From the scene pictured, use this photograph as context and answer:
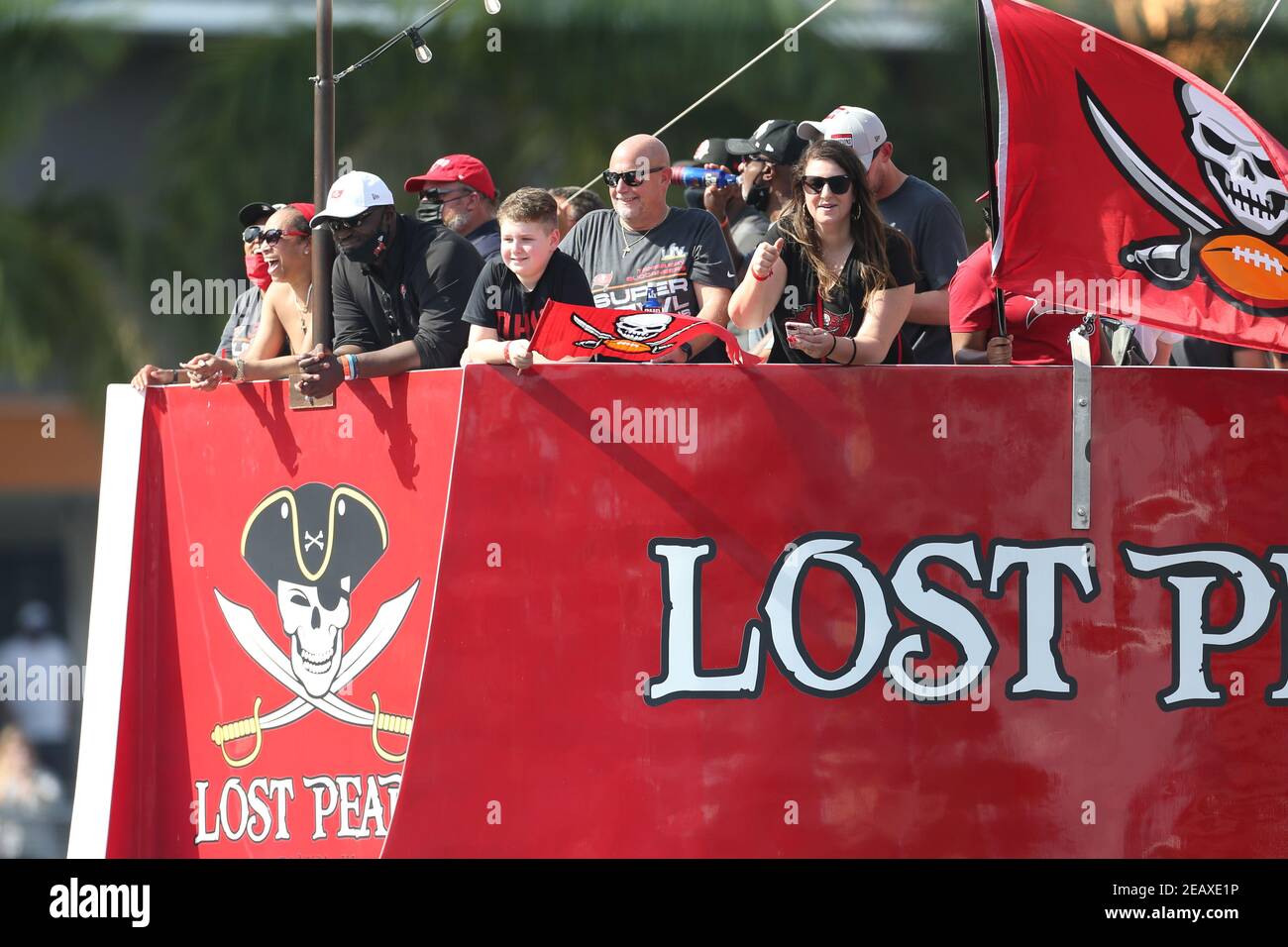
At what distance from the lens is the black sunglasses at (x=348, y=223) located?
6820mm

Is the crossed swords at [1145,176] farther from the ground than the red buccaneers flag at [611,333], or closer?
farther from the ground

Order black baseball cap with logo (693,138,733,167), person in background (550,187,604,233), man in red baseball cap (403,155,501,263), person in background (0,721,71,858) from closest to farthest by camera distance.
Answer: black baseball cap with logo (693,138,733,167)
man in red baseball cap (403,155,501,263)
person in background (550,187,604,233)
person in background (0,721,71,858)

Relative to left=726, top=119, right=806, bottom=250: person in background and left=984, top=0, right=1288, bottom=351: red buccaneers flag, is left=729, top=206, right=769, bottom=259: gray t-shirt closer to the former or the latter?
left=726, top=119, right=806, bottom=250: person in background

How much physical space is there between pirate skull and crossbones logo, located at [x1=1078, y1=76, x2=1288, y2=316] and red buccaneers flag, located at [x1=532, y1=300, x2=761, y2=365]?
4.72 feet

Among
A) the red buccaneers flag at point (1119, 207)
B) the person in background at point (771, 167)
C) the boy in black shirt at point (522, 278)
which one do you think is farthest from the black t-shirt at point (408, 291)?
the red buccaneers flag at point (1119, 207)

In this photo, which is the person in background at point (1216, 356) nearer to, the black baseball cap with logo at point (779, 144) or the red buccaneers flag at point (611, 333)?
the black baseball cap with logo at point (779, 144)

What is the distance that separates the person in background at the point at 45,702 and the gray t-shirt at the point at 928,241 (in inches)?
451

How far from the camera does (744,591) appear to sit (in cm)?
580

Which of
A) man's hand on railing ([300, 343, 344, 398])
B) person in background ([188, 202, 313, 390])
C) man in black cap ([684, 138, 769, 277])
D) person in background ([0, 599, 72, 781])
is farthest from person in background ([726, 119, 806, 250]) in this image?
person in background ([0, 599, 72, 781])

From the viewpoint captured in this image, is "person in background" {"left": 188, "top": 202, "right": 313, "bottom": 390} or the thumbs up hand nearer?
the thumbs up hand

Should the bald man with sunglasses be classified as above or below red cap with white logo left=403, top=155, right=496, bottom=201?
below

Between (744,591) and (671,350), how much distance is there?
82 centimetres

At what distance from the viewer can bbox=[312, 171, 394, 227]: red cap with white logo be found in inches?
269
